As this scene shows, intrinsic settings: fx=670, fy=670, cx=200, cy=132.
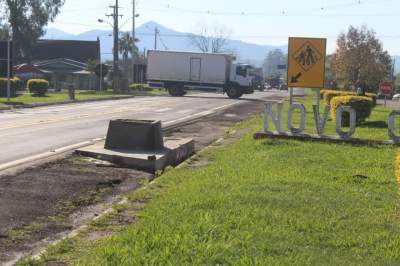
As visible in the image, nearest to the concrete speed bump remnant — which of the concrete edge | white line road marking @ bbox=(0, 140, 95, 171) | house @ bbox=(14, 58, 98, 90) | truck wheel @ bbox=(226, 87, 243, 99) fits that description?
white line road marking @ bbox=(0, 140, 95, 171)

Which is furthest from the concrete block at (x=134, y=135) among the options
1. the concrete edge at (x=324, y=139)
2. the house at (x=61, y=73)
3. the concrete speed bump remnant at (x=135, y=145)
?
the house at (x=61, y=73)

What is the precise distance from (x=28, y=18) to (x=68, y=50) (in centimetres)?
1813

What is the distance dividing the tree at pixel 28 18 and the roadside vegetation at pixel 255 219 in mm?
73980

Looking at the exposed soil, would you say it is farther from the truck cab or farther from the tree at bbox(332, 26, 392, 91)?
the tree at bbox(332, 26, 392, 91)

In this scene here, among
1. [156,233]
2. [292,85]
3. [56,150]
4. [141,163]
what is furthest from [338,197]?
[292,85]

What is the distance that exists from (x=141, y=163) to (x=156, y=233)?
5672mm

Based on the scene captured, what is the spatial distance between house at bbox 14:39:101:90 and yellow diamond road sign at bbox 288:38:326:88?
38.4 m

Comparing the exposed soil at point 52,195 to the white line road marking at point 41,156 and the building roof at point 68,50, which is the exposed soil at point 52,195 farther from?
the building roof at point 68,50

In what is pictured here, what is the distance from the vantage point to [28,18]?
269 ft

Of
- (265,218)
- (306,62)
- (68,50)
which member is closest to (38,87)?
(306,62)

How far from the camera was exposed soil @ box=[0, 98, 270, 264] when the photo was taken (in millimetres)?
6703

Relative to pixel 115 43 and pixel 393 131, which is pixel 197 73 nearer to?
pixel 115 43

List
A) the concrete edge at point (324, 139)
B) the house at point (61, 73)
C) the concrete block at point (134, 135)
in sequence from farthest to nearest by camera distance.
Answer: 1. the house at point (61, 73)
2. the concrete edge at point (324, 139)
3. the concrete block at point (134, 135)

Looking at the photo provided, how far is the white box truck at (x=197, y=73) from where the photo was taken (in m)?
54.1
